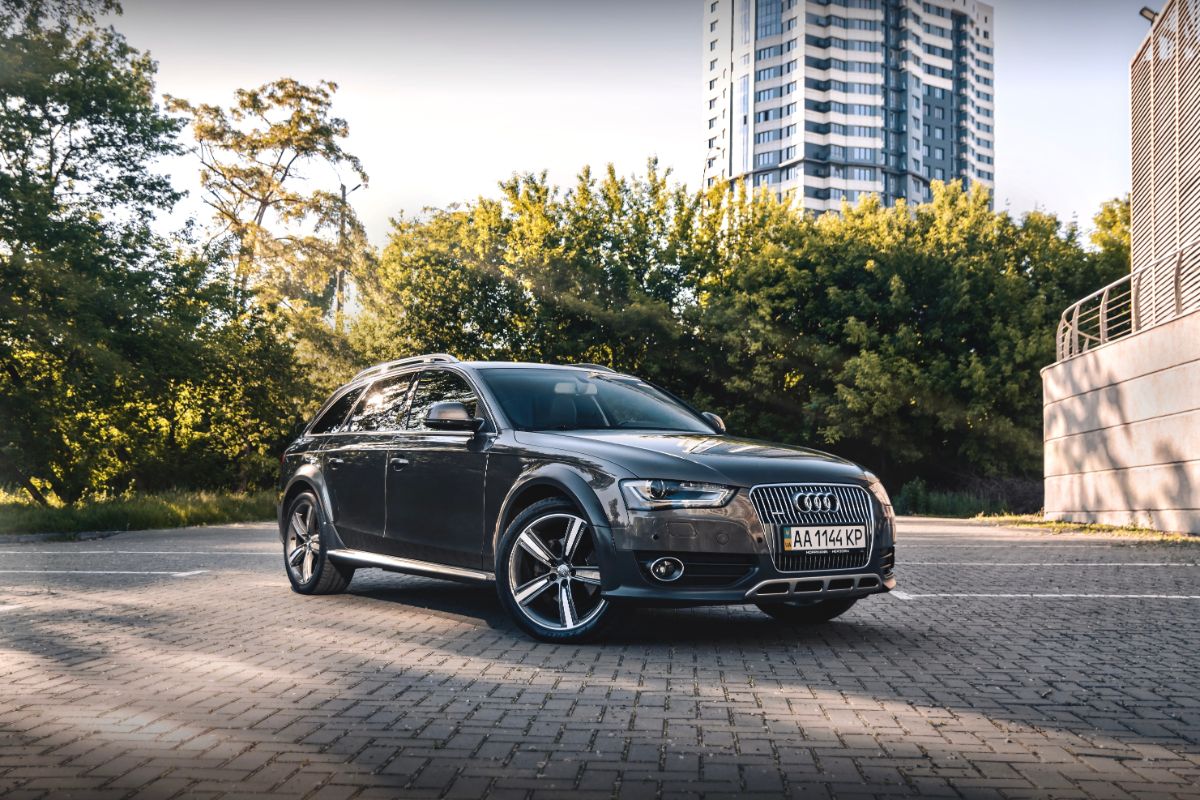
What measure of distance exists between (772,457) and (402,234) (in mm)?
41461

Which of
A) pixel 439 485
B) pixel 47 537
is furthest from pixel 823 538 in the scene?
pixel 47 537

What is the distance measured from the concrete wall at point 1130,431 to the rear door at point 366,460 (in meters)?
13.4

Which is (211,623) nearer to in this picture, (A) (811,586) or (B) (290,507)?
(B) (290,507)

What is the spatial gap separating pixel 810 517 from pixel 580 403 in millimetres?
1971

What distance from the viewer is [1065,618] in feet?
25.9

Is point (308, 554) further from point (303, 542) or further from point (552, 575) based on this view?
point (552, 575)

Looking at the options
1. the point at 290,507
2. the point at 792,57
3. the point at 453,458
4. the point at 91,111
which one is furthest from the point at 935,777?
the point at 792,57

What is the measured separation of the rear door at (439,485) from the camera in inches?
288

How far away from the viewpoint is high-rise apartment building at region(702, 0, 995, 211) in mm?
120688

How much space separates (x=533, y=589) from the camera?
673 centimetres

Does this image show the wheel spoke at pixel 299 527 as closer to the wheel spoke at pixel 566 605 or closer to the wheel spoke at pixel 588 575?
the wheel spoke at pixel 566 605

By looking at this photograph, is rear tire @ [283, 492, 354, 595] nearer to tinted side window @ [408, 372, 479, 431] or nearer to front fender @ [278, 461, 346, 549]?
front fender @ [278, 461, 346, 549]

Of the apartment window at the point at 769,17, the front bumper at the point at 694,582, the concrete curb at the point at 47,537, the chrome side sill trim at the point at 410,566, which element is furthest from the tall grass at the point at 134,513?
the apartment window at the point at 769,17

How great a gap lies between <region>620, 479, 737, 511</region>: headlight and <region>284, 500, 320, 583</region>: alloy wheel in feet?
12.0
